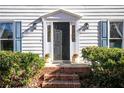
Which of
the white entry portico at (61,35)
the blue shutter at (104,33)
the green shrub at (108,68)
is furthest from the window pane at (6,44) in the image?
the green shrub at (108,68)

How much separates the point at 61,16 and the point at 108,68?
16.9ft

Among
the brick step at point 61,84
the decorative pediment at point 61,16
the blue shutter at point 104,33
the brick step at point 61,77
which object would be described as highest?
the decorative pediment at point 61,16

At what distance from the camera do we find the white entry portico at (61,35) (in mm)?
17078

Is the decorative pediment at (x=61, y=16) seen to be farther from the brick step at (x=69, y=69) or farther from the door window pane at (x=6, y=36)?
the brick step at (x=69, y=69)

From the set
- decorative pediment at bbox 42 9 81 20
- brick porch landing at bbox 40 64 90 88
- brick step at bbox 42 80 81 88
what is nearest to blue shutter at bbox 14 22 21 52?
decorative pediment at bbox 42 9 81 20

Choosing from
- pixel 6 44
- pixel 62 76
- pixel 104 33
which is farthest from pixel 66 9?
pixel 62 76

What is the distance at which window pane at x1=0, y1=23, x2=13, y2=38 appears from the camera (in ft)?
56.2

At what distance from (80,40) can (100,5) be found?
1.87 meters

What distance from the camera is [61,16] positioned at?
56.0 feet

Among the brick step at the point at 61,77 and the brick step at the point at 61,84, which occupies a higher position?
the brick step at the point at 61,77

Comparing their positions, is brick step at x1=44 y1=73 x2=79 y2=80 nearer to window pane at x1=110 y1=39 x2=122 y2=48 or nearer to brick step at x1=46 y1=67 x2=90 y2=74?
brick step at x1=46 y1=67 x2=90 y2=74

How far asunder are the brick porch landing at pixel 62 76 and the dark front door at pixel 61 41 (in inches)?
103
